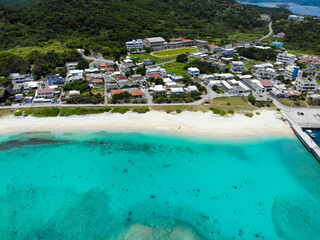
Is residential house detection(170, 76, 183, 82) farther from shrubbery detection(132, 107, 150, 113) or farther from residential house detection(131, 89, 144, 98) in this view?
shrubbery detection(132, 107, 150, 113)

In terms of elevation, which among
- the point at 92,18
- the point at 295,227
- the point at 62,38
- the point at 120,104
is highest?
the point at 92,18

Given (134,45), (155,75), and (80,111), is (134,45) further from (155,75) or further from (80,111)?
(80,111)

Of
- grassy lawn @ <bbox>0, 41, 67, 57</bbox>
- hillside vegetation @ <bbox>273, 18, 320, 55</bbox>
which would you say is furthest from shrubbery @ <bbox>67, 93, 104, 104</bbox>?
hillside vegetation @ <bbox>273, 18, 320, 55</bbox>

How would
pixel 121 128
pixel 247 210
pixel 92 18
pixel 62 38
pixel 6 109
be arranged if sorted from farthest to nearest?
pixel 92 18
pixel 62 38
pixel 6 109
pixel 121 128
pixel 247 210

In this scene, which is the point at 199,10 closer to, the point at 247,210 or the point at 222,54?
the point at 222,54

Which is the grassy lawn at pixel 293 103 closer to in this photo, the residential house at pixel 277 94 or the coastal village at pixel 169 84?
the coastal village at pixel 169 84

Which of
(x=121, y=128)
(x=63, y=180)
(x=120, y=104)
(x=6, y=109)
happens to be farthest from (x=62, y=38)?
(x=63, y=180)
